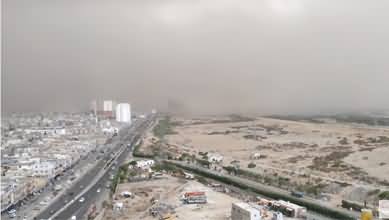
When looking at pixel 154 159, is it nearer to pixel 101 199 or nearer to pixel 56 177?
pixel 56 177

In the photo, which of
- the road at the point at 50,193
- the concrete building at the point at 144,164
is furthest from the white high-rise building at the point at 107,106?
the concrete building at the point at 144,164

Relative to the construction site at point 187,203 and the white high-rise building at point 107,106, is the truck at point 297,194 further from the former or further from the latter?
the white high-rise building at point 107,106

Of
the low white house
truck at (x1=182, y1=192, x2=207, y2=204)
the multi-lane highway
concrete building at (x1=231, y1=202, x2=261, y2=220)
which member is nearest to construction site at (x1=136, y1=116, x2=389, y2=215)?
the low white house

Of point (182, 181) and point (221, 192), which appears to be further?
point (182, 181)

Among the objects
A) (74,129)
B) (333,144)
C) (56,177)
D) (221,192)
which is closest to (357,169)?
(221,192)

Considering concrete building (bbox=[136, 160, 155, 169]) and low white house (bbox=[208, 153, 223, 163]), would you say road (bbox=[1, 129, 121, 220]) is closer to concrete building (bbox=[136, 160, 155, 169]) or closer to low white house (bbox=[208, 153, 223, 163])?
concrete building (bbox=[136, 160, 155, 169])

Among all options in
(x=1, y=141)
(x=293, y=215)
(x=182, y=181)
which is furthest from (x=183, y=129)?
(x=293, y=215)

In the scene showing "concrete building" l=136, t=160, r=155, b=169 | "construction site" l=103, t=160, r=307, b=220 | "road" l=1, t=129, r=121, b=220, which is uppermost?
"concrete building" l=136, t=160, r=155, b=169

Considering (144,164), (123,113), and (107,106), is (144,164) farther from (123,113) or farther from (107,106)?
(107,106)

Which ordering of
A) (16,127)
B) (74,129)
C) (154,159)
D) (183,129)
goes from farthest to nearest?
1. (16,127)
2. (74,129)
3. (183,129)
4. (154,159)

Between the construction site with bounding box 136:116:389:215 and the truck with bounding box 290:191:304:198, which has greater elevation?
the construction site with bounding box 136:116:389:215

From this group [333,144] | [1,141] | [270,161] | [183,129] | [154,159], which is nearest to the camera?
[270,161]
